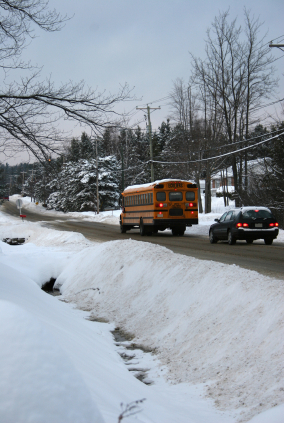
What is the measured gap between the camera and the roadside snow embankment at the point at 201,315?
175 inches

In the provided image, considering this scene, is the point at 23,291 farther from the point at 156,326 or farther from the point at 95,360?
the point at 156,326

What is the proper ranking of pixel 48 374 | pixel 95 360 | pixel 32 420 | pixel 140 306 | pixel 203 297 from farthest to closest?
pixel 140 306, pixel 203 297, pixel 95 360, pixel 48 374, pixel 32 420

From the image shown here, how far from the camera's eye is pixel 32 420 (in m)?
2.22

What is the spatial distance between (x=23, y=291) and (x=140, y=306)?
117 inches

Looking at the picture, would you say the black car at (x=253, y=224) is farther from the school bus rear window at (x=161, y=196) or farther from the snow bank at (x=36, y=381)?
the snow bank at (x=36, y=381)

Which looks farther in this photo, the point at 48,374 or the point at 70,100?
the point at 70,100

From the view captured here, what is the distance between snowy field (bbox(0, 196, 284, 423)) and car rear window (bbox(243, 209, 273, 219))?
730cm

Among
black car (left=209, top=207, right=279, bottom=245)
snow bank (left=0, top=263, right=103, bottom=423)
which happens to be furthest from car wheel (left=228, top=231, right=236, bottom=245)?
snow bank (left=0, top=263, right=103, bottom=423)

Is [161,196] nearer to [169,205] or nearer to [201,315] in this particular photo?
[169,205]

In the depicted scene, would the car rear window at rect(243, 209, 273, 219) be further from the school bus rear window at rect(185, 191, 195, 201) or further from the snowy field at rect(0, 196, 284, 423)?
the snowy field at rect(0, 196, 284, 423)

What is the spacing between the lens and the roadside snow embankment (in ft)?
14.6

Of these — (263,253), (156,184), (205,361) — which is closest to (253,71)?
(156,184)

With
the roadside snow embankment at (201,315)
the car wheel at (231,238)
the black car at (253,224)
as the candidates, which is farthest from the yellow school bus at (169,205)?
the roadside snow embankment at (201,315)

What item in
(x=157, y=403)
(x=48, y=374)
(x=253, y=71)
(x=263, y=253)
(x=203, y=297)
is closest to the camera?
(x=48, y=374)
